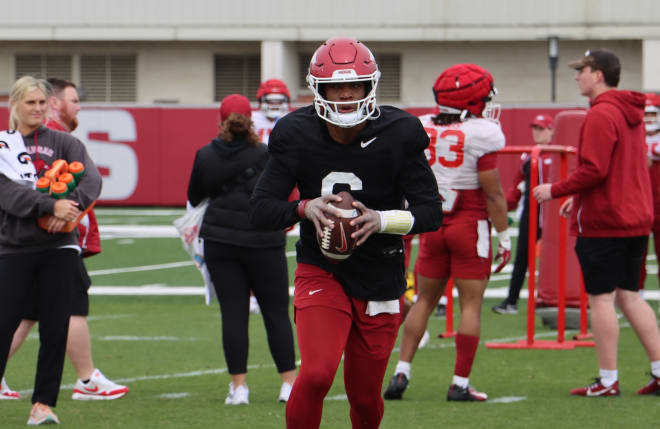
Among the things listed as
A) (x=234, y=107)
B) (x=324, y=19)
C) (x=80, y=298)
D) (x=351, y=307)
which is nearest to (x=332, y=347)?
(x=351, y=307)

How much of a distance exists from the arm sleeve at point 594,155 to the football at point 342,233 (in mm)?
2584

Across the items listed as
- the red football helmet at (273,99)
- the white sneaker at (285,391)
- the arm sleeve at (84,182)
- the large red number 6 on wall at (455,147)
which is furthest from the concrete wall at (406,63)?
the arm sleeve at (84,182)

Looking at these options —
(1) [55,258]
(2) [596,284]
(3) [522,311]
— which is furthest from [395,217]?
(3) [522,311]

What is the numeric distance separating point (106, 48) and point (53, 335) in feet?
97.7

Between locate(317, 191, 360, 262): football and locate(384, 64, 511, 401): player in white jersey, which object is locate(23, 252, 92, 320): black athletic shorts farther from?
locate(317, 191, 360, 262): football

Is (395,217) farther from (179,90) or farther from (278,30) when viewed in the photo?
(179,90)

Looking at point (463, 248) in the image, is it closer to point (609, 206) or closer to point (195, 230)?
point (609, 206)

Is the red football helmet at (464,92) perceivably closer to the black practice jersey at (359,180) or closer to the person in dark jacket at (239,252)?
the person in dark jacket at (239,252)

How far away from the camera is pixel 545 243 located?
1009cm

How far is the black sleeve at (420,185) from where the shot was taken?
4.76 metres

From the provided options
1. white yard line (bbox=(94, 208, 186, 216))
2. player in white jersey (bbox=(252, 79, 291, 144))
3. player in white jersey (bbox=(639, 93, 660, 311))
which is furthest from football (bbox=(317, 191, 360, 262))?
white yard line (bbox=(94, 208, 186, 216))

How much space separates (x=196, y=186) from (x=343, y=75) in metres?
2.63

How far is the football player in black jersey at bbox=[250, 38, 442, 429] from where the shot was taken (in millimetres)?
4637

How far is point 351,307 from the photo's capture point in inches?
190
